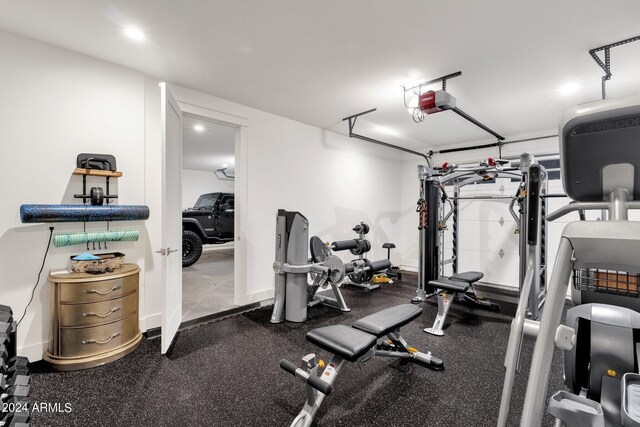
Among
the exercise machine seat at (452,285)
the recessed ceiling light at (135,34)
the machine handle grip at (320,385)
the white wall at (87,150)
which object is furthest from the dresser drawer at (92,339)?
the exercise machine seat at (452,285)

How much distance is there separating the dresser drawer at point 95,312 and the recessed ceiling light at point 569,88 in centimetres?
490

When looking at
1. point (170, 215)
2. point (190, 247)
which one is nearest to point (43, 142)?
point (170, 215)

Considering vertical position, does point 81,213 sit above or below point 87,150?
below

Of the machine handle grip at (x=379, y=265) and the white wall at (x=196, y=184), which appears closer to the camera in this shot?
the machine handle grip at (x=379, y=265)

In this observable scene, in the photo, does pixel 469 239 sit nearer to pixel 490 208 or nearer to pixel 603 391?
pixel 490 208

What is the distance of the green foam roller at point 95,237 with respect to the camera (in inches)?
90.2

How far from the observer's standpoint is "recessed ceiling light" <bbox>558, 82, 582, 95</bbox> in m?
2.91

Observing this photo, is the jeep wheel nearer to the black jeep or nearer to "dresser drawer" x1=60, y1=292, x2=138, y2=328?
the black jeep

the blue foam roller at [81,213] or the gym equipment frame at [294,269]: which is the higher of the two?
the blue foam roller at [81,213]

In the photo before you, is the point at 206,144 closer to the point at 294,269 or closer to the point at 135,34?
the point at 135,34

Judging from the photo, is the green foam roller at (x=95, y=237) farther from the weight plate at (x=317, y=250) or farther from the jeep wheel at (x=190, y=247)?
the jeep wheel at (x=190, y=247)

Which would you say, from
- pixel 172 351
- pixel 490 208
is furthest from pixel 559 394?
pixel 490 208

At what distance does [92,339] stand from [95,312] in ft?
0.72

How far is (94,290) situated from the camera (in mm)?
2217
